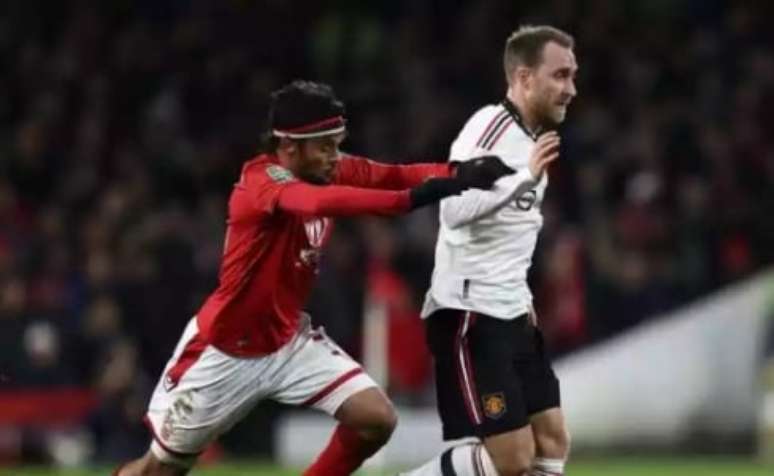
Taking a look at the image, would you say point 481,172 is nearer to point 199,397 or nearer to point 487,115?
point 487,115

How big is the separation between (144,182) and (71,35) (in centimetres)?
286

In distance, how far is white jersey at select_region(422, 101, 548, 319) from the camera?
9.72m

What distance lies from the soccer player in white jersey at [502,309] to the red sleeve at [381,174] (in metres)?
0.23

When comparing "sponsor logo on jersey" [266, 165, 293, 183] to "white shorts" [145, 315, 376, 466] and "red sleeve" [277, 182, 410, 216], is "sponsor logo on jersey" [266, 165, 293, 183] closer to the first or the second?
"red sleeve" [277, 182, 410, 216]

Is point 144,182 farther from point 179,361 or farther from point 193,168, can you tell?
point 179,361

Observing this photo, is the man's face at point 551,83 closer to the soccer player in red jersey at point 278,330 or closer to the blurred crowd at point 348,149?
the soccer player in red jersey at point 278,330

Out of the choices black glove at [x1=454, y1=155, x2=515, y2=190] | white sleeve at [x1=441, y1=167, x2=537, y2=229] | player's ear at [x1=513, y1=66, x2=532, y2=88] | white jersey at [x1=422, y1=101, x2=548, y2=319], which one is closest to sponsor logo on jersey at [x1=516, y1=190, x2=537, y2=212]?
Answer: white jersey at [x1=422, y1=101, x2=548, y2=319]

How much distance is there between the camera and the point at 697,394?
679 inches

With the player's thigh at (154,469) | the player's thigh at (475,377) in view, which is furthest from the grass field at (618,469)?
the player's thigh at (475,377)

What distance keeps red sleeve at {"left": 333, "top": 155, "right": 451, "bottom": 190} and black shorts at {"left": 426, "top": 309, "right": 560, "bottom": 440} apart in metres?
0.56

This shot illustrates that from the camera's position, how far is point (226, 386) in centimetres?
995

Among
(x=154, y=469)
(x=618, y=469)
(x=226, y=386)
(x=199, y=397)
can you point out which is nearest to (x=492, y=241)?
(x=226, y=386)

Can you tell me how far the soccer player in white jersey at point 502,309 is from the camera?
9.75 m

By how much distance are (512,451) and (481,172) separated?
4.26 ft
